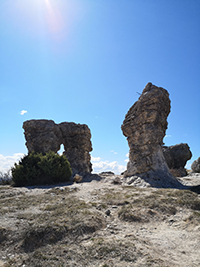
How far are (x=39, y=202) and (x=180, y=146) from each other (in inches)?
962

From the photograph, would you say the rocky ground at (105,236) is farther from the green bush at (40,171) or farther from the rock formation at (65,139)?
the rock formation at (65,139)

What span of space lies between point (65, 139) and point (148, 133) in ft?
52.7

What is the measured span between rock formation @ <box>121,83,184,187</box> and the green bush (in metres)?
6.84

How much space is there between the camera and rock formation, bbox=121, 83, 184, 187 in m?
16.3

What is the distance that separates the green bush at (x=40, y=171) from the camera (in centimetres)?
1705

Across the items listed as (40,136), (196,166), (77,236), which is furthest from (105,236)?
(196,166)

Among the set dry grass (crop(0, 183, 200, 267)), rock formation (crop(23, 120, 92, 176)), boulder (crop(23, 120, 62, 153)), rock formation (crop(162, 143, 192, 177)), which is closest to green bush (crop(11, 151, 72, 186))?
boulder (crop(23, 120, 62, 153))

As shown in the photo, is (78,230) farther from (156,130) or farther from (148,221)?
(156,130)

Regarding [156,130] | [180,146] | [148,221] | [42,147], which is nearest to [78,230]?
[148,221]

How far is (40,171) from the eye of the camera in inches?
700

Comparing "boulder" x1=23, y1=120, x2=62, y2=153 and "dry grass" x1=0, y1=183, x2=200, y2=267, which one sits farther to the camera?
"boulder" x1=23, y1=120, x2=62, y2=153

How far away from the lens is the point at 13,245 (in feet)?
16.4

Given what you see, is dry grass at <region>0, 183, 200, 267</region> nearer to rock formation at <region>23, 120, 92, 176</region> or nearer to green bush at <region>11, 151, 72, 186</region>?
green bush at <region>11, 151, 72, 186</region>

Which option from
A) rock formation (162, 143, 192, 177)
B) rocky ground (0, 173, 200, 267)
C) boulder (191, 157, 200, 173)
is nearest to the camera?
rocky ground (0, 173, 200, 267)
